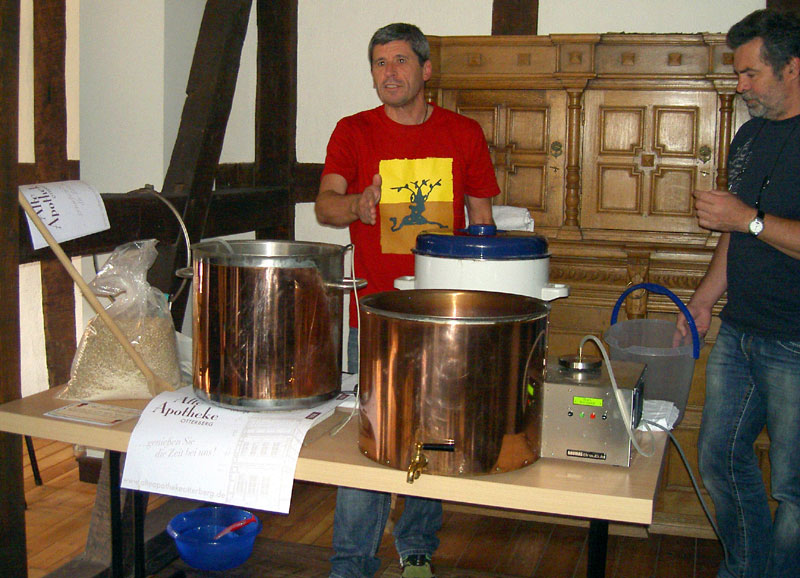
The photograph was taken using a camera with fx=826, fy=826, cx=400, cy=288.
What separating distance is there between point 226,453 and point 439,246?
1.74 feet

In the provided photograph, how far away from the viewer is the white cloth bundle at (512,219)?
2570mm

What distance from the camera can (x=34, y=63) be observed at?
11.5ft

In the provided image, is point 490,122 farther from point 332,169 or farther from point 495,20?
point 332,169

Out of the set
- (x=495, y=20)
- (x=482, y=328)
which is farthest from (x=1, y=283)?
(x=495, y=20)

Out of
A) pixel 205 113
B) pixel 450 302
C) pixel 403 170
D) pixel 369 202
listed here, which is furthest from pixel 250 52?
pixel 450 302

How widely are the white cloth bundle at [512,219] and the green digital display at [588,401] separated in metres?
1.38

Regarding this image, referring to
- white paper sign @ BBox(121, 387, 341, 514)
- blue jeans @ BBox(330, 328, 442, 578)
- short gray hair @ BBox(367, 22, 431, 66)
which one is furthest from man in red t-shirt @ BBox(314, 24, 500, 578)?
white paper sign @ BBox(121, 387, 341, 514)

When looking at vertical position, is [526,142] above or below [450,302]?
above

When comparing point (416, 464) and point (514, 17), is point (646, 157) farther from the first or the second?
point (416, 464)

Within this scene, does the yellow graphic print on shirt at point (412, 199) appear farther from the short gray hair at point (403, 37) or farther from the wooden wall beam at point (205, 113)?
the wooden wall beam at point (205, 113)

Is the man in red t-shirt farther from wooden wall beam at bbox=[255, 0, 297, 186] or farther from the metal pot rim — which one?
wooden wall beam at bbox=[255, 0, 297, 186]

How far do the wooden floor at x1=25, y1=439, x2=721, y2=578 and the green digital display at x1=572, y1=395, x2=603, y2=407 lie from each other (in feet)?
4.55

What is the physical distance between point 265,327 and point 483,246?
42cm

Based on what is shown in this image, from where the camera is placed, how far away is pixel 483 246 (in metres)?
1.47
